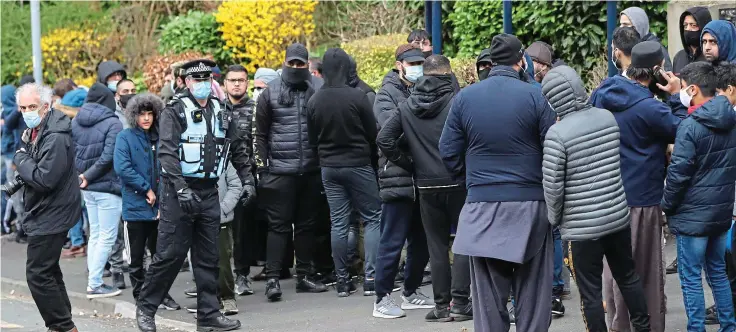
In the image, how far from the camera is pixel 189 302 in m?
10.7

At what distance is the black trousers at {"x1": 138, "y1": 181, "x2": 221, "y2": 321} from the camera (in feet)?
29.6

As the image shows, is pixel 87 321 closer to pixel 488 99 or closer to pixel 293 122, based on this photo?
pixel 293 122

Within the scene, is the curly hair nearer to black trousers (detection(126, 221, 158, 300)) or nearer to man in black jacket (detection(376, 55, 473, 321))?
black trousers (detection(126, 221, 158, 300))

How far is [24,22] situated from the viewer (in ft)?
68.1

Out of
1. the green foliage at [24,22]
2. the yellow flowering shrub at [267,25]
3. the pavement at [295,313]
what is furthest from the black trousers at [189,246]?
the green foliage at [24,22]

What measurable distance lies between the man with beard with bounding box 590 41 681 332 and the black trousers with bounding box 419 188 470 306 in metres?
1.54

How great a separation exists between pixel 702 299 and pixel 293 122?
4.18 metres

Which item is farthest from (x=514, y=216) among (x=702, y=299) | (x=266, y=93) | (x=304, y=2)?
(x=304, y=2)

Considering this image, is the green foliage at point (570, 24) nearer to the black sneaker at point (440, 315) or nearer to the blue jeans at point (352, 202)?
the blue jeans at point (352, 202)

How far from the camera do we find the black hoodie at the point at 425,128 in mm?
8688

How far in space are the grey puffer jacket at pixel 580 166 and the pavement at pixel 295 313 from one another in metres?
1.66

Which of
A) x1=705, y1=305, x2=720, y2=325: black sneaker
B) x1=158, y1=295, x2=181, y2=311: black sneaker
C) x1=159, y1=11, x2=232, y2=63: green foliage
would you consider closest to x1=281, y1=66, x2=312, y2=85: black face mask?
x1=158, y1=295, x2=181, y2=311: black sneaker

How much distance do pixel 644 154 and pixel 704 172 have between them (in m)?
0.39

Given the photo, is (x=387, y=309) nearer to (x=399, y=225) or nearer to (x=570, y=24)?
(x=399, y=225)
